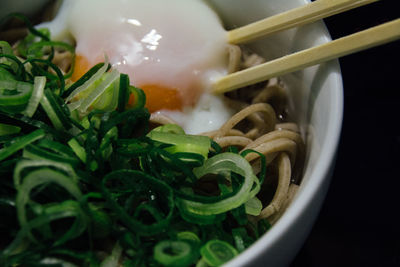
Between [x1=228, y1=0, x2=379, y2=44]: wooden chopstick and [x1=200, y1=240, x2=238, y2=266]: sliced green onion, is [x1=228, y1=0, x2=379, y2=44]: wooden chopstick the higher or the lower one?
the higher one

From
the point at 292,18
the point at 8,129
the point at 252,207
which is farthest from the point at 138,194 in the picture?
the point at 292,18

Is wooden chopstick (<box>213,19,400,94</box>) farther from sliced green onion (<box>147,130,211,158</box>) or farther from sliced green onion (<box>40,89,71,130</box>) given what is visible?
sliced green onion (<box>40,89,71,130</box>)

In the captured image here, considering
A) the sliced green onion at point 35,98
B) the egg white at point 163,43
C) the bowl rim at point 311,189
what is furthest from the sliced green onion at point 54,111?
the bowl rim at point 311,189

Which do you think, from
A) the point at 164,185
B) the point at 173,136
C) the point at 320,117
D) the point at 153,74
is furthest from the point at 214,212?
the point at 153,74

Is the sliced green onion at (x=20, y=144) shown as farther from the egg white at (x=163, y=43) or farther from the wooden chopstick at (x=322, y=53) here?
the wooden chopstick at (x=322, y=53)

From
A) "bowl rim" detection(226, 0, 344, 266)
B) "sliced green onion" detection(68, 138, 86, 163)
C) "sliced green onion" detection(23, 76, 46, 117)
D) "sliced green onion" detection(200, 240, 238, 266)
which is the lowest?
"sliced green onion" detection(200, 240, 238, 266)

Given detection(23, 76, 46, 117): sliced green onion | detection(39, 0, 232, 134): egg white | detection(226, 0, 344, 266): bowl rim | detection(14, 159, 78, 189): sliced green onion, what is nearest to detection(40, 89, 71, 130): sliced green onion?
detection(23, 76, 46, 117): sliced green onion

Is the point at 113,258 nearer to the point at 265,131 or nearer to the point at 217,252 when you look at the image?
the point at 217,252
